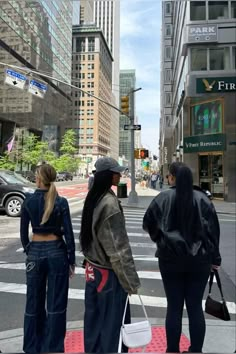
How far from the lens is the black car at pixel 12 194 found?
1497cm

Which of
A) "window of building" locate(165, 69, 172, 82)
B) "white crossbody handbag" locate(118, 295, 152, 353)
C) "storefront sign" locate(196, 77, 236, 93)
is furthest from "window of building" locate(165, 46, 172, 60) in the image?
"white crossbody handbag" locate(118, 295, 152, 353)

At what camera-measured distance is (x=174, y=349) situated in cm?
351

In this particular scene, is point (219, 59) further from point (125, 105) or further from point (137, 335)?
point (137, 335)

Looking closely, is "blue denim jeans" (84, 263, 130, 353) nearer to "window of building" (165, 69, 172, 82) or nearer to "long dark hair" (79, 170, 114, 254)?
"long dark hair" (79, 170, 114, 254)

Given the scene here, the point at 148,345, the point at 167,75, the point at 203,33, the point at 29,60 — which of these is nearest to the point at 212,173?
the point at 203,33

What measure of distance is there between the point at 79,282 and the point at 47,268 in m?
3.28

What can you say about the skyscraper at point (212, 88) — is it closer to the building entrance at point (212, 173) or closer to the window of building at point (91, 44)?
the building entrance at point (212, 173)

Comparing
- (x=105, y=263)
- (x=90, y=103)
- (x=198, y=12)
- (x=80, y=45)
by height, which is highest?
(x=80, y=45)

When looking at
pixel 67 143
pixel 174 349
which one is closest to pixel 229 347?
pixel 174 349

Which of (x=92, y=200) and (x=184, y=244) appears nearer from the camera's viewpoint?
(x=92, y=200)

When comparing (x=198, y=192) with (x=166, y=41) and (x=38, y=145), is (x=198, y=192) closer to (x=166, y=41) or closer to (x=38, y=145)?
(x=38, y=145)

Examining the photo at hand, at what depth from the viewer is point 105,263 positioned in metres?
3.06

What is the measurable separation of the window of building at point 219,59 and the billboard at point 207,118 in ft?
8.38

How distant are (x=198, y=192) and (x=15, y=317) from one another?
9.77 feet
